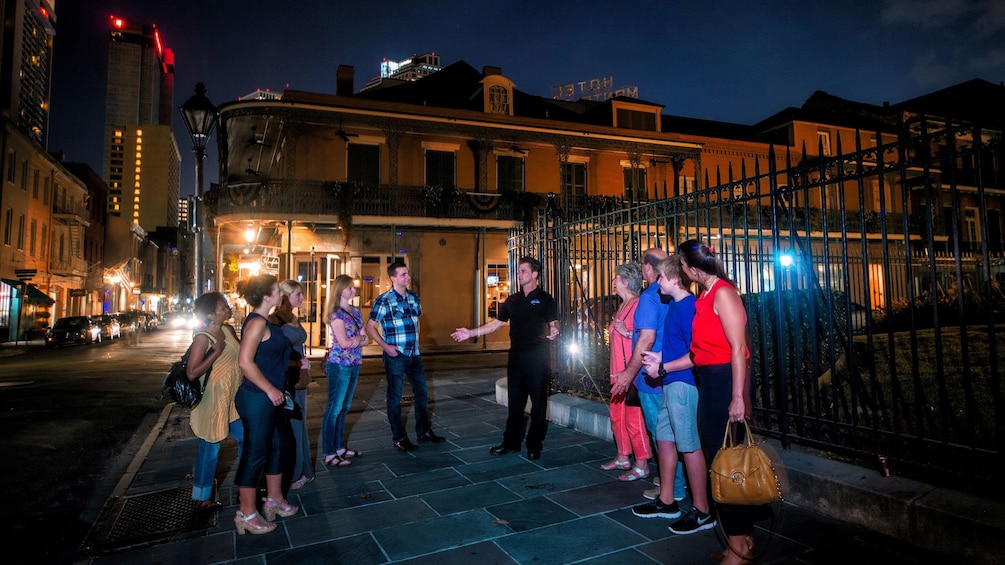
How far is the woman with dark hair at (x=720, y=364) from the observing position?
2.81 m

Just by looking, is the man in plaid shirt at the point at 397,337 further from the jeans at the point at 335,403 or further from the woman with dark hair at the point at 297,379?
the woman with dark hair at the point at 297,379

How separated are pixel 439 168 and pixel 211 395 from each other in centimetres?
1562

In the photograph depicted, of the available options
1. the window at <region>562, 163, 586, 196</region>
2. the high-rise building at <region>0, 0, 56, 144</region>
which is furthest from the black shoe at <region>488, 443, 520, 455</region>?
the high-rise building at <region>0, 0, 56, 144</region>

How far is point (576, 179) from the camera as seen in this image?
66.6 feet

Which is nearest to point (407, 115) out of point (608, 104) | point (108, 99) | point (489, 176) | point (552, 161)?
point (489, 176)

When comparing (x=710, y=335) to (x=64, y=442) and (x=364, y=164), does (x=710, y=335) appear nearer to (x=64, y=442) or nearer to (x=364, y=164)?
(x=64, y=442)

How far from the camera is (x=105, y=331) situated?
2758cm

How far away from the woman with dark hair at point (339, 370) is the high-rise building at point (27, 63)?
30799 millimetres

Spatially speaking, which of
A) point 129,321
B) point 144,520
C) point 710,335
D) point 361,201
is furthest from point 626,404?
point 129,321

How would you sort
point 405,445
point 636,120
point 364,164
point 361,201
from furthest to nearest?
point 636,120 → point 364,164 → point 361,201 → point 405,445

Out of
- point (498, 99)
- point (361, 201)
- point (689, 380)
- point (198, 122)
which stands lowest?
point (689, 380)

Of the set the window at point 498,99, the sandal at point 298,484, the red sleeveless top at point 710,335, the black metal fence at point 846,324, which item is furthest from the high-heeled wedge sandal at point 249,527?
the window at point 498,99

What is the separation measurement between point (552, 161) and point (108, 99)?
188234mm

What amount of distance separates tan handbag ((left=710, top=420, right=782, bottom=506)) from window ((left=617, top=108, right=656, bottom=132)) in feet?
66.8
